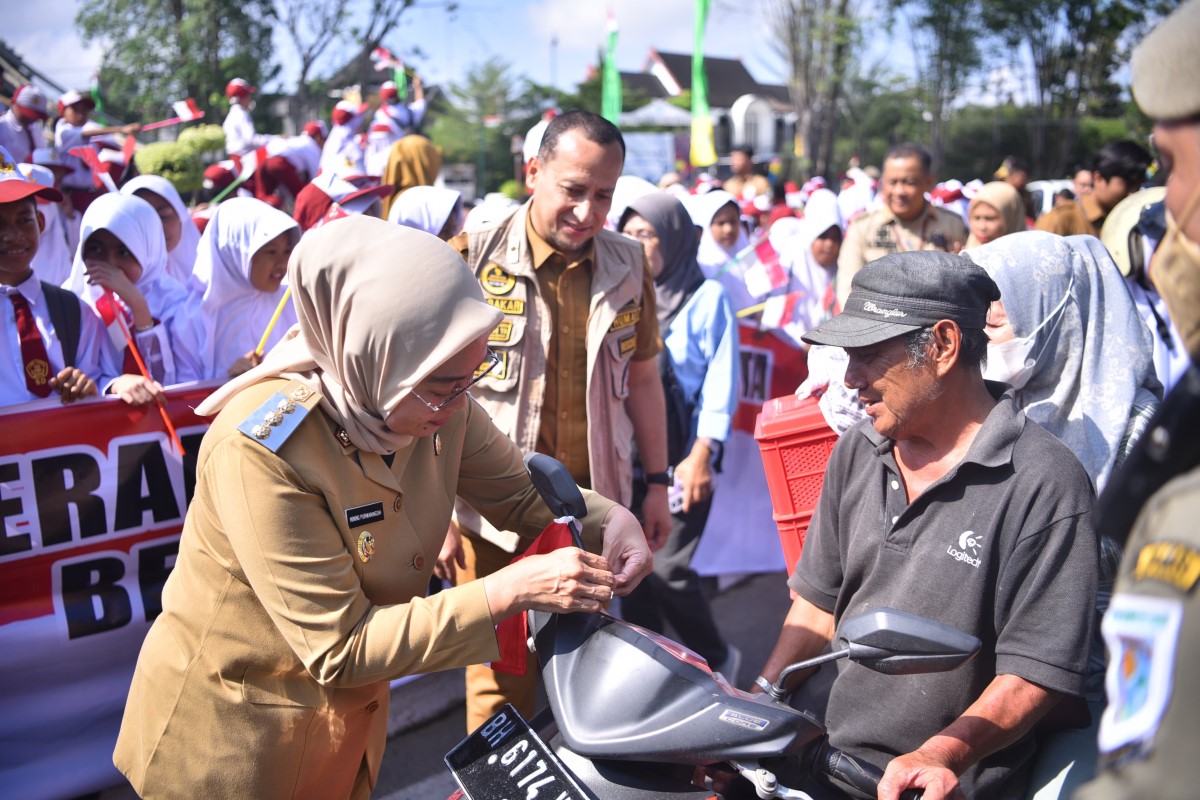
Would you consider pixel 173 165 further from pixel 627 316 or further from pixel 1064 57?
pixel 1064 57

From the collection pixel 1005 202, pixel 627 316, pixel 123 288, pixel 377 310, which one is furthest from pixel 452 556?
pixel 1005 202

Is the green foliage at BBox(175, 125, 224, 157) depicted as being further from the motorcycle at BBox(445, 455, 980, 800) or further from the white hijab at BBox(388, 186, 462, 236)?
the motorcycle at BBox(445, 455, 980, 800)

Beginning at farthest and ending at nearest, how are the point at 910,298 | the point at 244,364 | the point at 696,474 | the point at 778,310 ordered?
the point at 778,310
the point at 696,474
the point at 244,364
the point at 910,298

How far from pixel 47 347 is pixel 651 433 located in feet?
7.43

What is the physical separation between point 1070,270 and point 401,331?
1949mm

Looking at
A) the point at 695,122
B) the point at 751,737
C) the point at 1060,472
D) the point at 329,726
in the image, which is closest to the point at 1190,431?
the point at 751,737

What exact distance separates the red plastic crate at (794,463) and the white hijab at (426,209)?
262cm

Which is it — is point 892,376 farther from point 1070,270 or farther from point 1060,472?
point 1070,270

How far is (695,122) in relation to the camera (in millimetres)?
15062

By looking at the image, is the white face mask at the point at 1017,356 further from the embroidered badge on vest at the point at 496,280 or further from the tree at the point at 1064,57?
the tree at the point at 1064,57

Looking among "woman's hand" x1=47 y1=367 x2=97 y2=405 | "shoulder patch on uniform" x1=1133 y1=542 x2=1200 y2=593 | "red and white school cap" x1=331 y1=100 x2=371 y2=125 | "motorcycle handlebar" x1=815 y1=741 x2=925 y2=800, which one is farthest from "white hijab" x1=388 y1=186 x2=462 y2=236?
"red and white school cap" x1=331 y1=100 x2=371 y2=125

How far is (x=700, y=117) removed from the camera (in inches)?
599

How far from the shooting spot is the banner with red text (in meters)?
3.18

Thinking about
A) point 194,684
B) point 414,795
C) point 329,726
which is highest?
point 194,684
